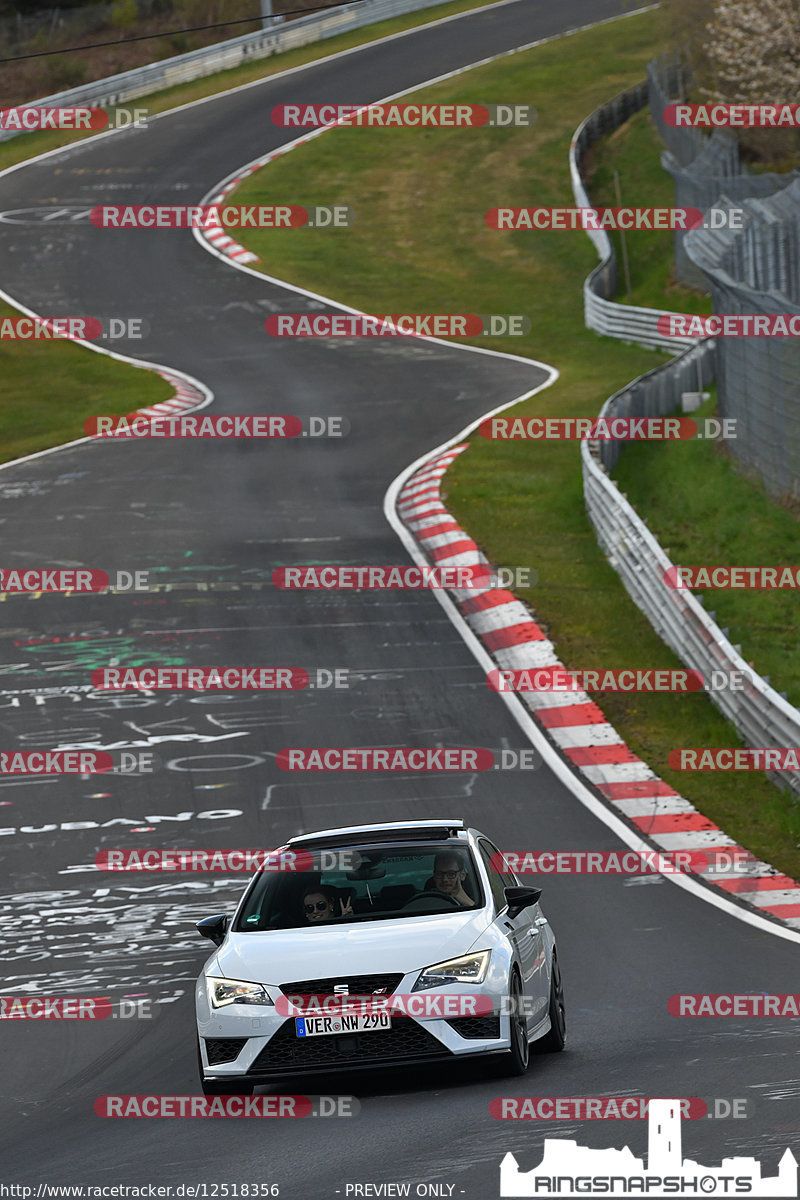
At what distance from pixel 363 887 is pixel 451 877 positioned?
496 millimetres

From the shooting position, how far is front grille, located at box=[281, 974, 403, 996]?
8766mm

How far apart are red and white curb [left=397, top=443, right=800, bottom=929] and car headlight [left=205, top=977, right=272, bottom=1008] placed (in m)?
5.16

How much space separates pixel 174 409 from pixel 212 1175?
92.6ft

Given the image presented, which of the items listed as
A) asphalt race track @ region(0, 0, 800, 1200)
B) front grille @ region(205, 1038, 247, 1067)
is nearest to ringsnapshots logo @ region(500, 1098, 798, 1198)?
asphalt race track @ region(0, 0, 800, 1200)

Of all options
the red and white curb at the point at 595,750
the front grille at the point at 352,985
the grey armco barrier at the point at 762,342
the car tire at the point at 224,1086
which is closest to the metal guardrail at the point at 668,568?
the grey armco barrier at the point at 762,342

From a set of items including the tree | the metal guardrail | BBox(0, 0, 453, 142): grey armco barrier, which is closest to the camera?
the metal guardrail

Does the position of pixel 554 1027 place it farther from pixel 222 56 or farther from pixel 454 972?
pixel 222 56

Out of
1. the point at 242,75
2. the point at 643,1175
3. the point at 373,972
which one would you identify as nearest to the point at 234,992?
the point at 373,972

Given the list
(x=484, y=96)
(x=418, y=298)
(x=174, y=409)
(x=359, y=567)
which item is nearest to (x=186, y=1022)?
(x=359, y=567)

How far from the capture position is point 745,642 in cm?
2084

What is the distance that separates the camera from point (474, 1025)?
28.7 feet

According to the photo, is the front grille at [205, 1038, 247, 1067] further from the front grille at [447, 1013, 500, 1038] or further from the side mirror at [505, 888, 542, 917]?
the side mirror at [505, 888, 542, 917]

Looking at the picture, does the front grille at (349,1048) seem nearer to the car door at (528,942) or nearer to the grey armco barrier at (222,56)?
the car door at (528,942)

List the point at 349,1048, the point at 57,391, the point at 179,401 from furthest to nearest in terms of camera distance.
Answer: the point at 57,391, the point at 179,401, the point at 349,1048
